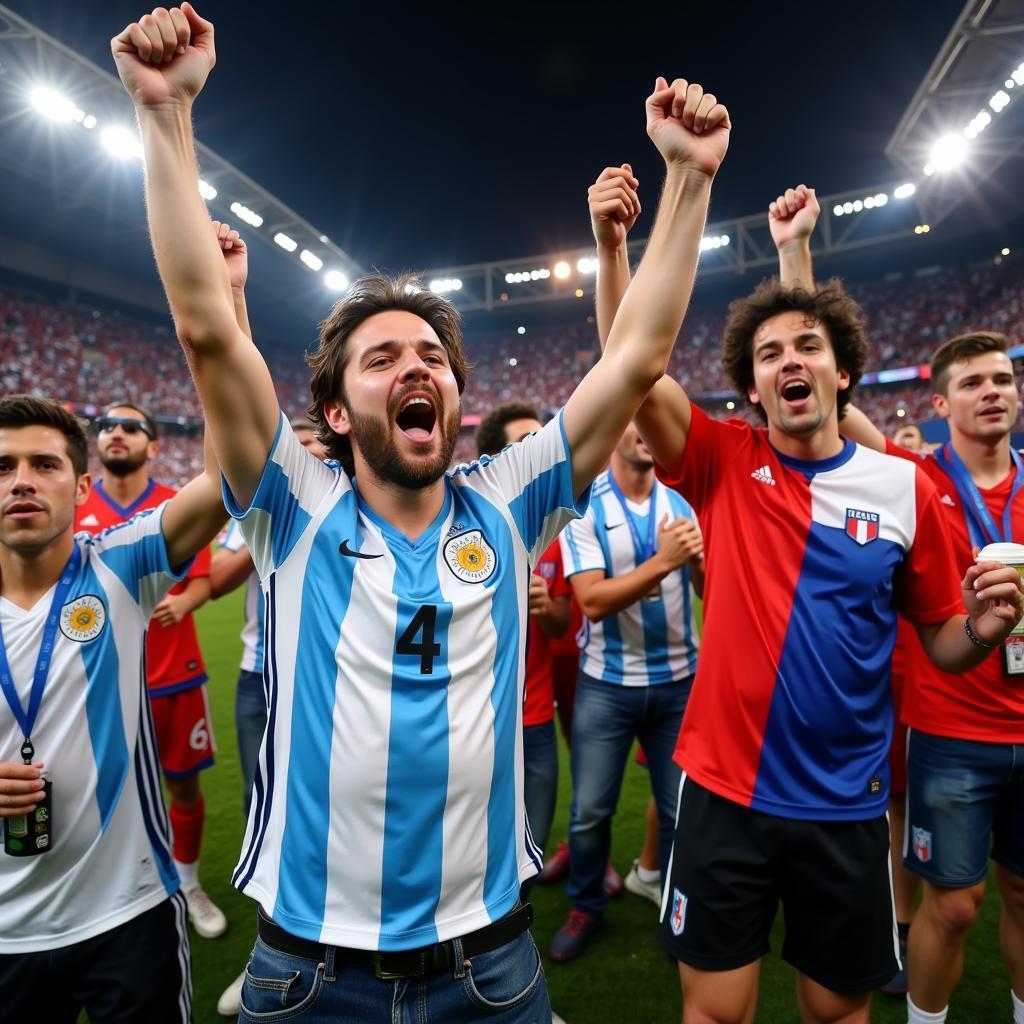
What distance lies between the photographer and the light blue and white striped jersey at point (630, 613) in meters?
2.98

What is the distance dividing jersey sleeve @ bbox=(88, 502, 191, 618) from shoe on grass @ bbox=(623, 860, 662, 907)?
9.17 feet

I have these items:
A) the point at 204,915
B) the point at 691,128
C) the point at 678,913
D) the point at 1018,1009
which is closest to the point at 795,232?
the point at 691,128

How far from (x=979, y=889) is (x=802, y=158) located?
2198 centimetres

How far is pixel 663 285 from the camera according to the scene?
1.53 meters

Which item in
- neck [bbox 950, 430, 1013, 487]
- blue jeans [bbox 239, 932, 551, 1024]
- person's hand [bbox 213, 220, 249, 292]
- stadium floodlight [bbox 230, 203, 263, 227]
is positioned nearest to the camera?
blue jeans [bbox 239, 932, 551, 1024]

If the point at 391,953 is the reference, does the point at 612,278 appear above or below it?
above

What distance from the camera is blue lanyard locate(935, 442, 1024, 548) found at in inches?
96.0

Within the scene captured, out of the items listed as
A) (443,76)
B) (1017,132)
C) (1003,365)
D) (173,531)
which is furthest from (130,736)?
(1017,132)

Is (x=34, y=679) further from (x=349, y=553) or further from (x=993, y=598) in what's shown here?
(x=993, y=598)

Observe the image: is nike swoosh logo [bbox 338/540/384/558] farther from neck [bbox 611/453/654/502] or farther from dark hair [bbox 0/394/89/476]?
neck [bbox 611/453/654/502]

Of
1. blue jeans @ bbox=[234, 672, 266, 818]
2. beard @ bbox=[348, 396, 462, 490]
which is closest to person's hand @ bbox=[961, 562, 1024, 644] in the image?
beard @ bbox=[348, 396, 462, 490]

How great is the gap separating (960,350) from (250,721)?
12.5 ft

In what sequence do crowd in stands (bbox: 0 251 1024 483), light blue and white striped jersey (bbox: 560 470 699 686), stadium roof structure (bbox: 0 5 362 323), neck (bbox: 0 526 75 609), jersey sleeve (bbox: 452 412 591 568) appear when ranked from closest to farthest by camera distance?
jersey sleeve (bbox: 452 412 591 568), neck (bbox: 0 526 75 609), light blue and white striped jersey (bbox: 560 470 699 686), stadium roof structure (bbox: 0 5 362 323), crowd in stands (bbox: 0 251 1024 483)

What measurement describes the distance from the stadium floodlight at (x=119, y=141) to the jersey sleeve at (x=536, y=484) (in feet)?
63.3
